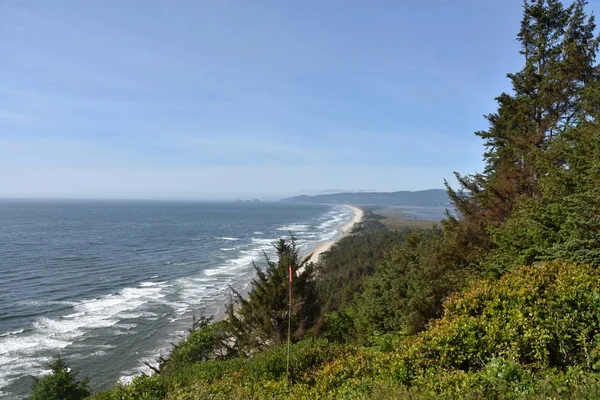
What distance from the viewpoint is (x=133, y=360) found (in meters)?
24.0

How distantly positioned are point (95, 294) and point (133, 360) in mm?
17278

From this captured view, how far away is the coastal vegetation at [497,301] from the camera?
6145 mm

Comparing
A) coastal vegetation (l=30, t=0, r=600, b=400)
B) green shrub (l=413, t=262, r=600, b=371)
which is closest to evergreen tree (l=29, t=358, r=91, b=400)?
coastal vegetation (l=30, t=0, r=600, b=400)

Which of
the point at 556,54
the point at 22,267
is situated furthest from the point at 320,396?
the point at 22,267

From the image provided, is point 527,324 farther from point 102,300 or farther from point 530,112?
point 102,300

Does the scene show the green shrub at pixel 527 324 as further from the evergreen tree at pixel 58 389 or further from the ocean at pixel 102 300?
the evergreen tree at pixel 58 389

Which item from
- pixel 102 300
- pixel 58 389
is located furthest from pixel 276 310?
pixel 102 300

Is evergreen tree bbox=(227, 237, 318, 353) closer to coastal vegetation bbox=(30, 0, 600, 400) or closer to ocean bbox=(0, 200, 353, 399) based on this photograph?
coastal vegetation bbox=(30, 0, 600, 400)

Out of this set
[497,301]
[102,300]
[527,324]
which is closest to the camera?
[527,324]

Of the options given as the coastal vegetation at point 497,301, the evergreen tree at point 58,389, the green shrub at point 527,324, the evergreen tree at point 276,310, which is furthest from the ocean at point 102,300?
the green shrub at point 527,324

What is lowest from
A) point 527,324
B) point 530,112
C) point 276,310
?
point 276,310

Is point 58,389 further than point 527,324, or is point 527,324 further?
point 58,389

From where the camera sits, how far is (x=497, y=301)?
24.0 feet

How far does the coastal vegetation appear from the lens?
614 centimetres
